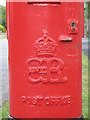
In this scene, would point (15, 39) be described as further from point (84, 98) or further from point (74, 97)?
point (84, 98)

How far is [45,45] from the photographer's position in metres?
2.44

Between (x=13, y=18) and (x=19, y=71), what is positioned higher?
(x=13, y=18)

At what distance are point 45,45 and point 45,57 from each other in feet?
0.32

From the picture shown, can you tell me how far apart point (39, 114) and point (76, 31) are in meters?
0.75

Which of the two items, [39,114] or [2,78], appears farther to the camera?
[2,78]

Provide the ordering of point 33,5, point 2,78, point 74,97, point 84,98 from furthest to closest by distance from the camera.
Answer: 1. point 2,78
2. point 84,98
3. point 74,97
4. point 33,5

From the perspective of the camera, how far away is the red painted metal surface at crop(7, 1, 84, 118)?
243cm

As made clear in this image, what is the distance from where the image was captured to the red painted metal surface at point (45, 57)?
2.43 m

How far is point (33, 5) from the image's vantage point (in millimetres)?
2412

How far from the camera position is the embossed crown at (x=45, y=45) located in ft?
7.98

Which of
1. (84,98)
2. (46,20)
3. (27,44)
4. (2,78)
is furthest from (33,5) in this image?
(2,78)

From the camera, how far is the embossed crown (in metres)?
2.43

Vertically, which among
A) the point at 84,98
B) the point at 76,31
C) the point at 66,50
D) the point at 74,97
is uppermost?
the point at 76,31

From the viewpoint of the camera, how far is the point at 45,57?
246 centimetres
